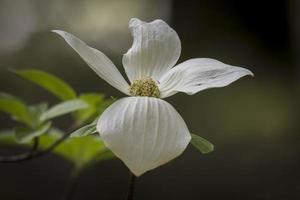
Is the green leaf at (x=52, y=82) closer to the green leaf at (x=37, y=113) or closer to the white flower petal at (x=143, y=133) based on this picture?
the green leaf at (x=37, y=113)

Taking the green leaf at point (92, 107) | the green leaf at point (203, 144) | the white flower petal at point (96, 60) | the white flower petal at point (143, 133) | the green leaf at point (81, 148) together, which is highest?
the white flower petal at point (96, 60)

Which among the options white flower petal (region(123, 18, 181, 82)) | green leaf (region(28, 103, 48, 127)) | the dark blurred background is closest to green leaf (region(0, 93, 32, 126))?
green leaf (region(28, 103, 48, 127))

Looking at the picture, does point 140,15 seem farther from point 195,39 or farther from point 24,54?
point 24,54

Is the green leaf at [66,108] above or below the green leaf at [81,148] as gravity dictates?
above

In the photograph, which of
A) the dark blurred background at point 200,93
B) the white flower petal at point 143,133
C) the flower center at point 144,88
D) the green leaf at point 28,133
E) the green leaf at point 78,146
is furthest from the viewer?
the dark blurred background at point 200,93

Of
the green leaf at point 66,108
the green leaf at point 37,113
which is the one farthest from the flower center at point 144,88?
the green leaf at point 37,113

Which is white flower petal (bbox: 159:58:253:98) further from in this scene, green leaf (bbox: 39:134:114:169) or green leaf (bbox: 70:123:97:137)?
green leaf (bbox: 39:134:114:169)

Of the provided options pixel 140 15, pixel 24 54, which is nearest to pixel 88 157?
pixel 24 54
